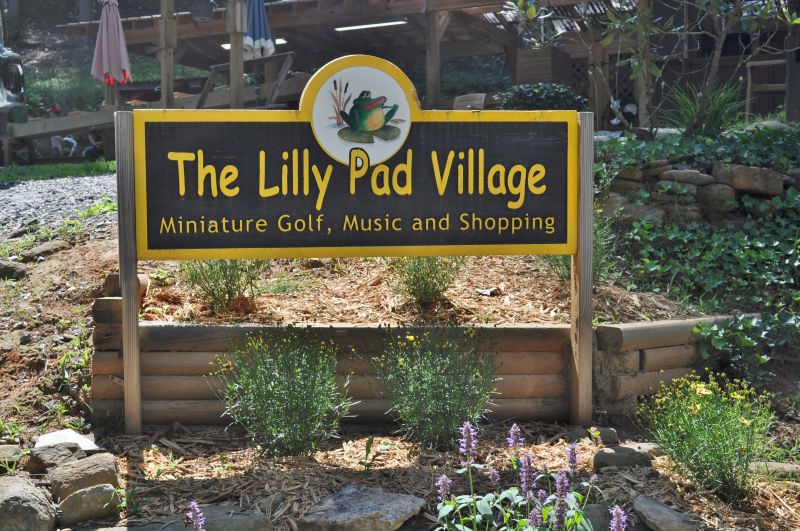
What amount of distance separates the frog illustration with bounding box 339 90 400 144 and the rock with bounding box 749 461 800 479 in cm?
235

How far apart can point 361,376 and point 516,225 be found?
1136 millimetres

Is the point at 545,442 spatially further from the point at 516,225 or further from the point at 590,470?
the point at 516,225

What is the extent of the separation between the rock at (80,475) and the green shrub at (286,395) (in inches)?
25.6

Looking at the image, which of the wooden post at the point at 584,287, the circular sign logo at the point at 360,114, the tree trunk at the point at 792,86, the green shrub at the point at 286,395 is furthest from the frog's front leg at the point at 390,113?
the tree trunk at the point at 792,86

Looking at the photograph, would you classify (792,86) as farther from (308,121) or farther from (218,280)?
(218,280)

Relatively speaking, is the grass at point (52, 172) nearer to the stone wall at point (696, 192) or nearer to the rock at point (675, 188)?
the stone wall at point (696, 192)

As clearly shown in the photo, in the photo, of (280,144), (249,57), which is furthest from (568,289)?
(249,57)

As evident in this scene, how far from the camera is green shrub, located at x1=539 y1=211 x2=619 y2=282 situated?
5.66 m

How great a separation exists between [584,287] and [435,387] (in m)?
1.05

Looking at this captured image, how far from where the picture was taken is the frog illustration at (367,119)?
14.7 feet

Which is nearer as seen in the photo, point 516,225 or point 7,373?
point 516,225

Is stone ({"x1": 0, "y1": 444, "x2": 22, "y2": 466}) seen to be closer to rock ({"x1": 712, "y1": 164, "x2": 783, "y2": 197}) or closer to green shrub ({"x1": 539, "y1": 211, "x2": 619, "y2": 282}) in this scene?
green shrub ({"x1": 539, "y1": 211, "x2": 619, "y2": 282})

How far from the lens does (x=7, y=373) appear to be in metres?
4.96

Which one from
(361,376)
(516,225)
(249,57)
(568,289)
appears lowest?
(361,376)
